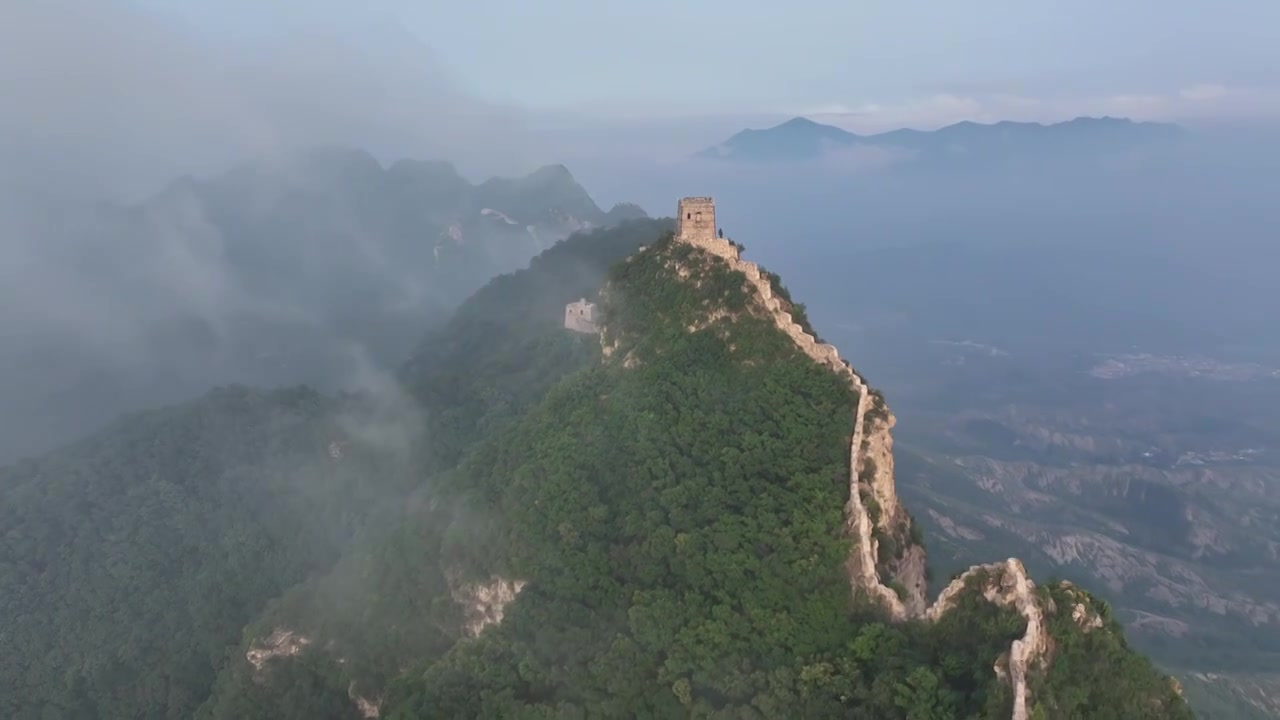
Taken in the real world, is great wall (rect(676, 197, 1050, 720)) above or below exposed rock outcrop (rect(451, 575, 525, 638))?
above

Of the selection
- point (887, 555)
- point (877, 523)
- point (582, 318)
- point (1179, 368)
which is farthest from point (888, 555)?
point (1179, 368)

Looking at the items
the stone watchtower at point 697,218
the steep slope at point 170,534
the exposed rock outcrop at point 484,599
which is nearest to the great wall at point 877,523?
the stone watchtower at point 697,218

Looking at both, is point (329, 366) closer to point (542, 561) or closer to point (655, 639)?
point (542, 561)

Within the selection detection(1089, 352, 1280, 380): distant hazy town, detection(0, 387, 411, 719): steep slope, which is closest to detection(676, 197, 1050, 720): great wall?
detection(0, 387, 411, 719): steep slope

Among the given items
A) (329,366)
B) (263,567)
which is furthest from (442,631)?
(329,366)

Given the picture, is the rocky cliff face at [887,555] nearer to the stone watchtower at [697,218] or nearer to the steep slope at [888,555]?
the steep slope at [888,555]

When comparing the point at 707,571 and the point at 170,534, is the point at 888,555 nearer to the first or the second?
the point at 707,571

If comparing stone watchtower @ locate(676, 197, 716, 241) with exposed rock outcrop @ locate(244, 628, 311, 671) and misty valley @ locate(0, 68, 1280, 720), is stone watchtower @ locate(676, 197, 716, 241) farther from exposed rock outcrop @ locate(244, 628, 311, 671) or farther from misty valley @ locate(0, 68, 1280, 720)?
exposed rock outcrop @ locate(244, 628, 311, 671)
